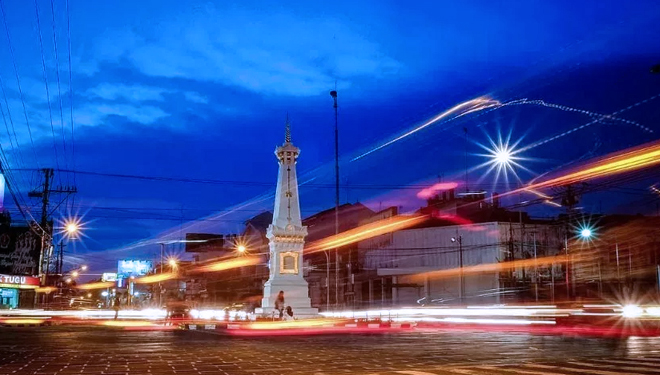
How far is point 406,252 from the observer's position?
173 feet

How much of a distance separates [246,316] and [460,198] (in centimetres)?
2923

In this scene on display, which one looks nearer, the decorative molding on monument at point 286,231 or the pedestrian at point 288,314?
the pedestrian at point 288,314

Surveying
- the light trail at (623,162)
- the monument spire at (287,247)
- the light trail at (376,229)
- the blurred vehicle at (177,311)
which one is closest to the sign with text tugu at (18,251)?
the light trail at (376,229)

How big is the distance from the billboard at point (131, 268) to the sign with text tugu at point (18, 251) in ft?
59.3

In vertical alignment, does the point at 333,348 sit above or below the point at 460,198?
below

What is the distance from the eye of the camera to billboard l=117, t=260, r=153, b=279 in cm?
7756

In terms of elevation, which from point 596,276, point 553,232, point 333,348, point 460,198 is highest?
point 460,198

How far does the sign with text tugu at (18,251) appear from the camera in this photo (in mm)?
56250

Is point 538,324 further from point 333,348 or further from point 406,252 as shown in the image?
point 406,252

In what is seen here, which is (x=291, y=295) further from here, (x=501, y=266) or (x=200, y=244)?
(x=200, y=244)

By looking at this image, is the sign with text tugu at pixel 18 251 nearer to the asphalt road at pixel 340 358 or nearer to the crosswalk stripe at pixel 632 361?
the asphalt road at pixel 340 358

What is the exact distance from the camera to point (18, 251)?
5781 cm

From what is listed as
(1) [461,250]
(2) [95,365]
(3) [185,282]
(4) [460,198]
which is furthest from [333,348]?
(3) [185,282]

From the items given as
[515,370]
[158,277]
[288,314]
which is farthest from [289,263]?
[158,277]
